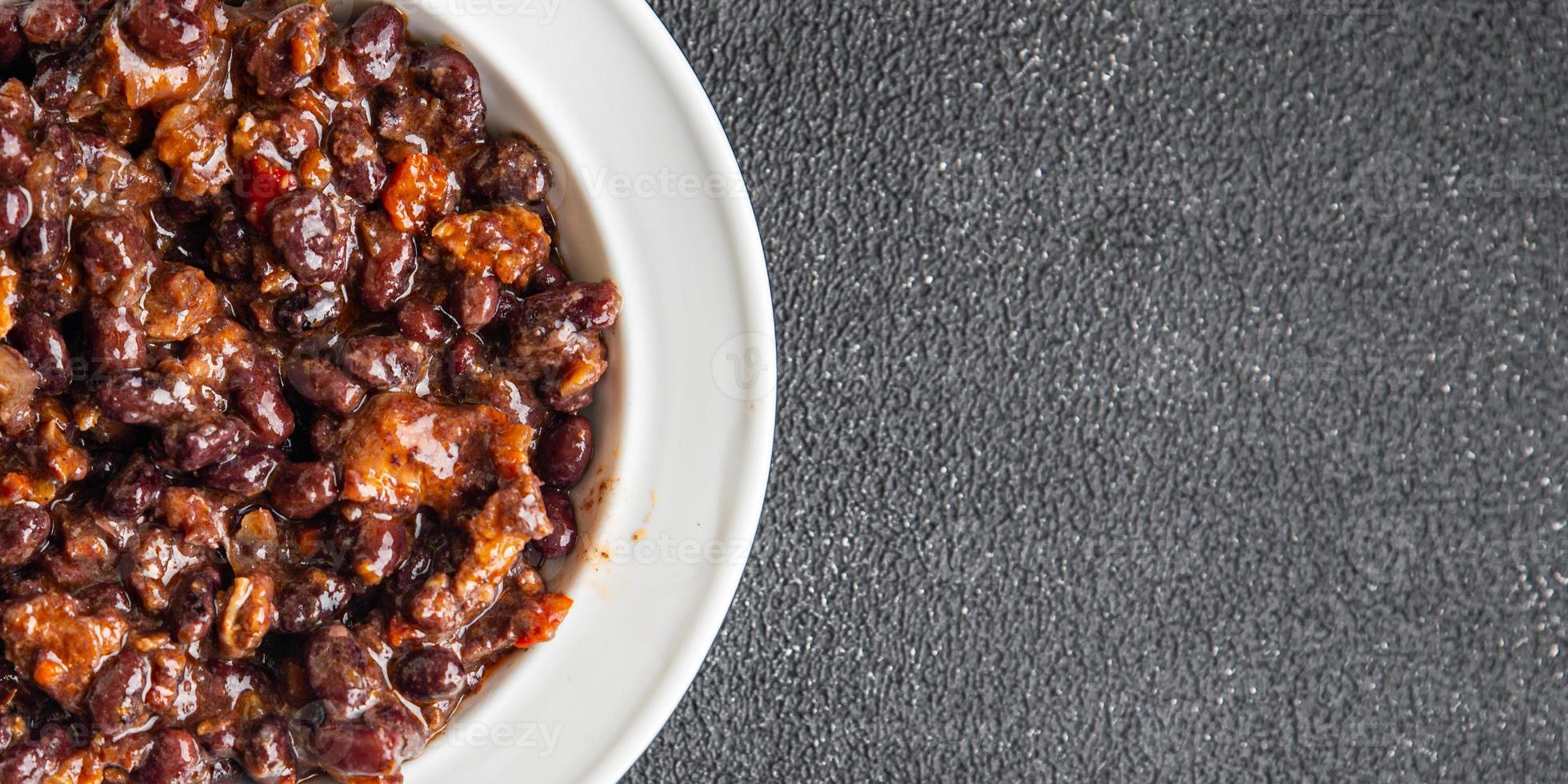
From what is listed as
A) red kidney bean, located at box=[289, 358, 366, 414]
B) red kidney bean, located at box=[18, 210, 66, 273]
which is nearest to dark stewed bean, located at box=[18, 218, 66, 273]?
red kidney bean, located at box=[18, 210, 66, 273]

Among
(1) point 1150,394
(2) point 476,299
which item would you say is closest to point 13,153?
(2) point 476,299

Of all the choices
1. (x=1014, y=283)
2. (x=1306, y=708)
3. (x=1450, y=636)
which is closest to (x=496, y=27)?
(x=1014, y=283)

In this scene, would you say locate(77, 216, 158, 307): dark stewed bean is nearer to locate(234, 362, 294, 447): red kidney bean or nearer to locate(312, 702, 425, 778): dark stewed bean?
locate(234, 362, 294, 447): red kidney bean

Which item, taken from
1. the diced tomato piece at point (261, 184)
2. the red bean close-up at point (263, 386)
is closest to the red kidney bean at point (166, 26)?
the red bean close-up at point (263, 386)

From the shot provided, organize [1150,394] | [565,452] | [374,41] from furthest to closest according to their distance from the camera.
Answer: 1. [1150,394]
2. [565,452]
3. [374,41]

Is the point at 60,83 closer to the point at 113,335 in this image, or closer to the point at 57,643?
the point at 113,335

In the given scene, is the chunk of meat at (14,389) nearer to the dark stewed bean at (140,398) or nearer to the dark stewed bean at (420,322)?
the dark stewed bean at (140,398)
